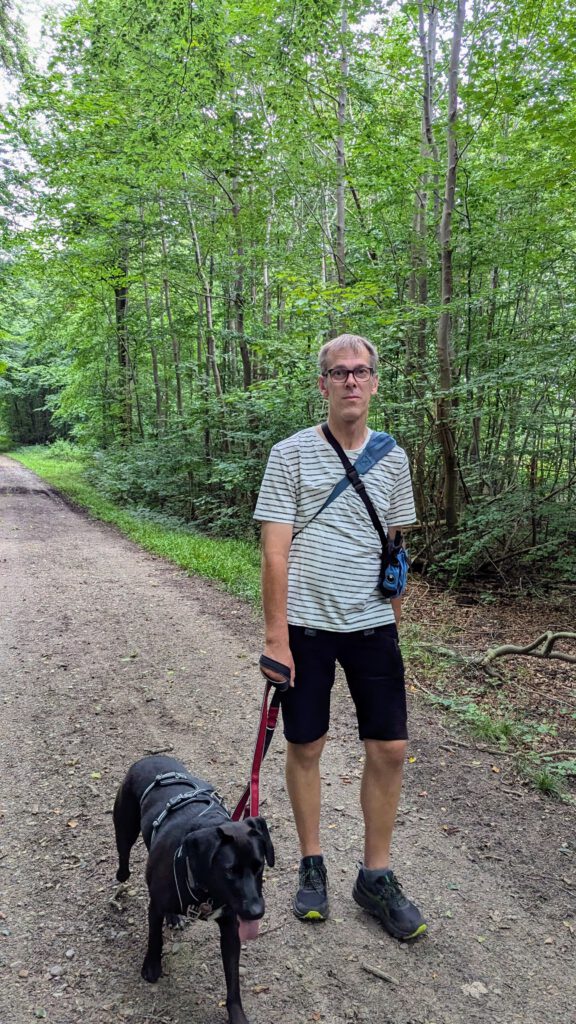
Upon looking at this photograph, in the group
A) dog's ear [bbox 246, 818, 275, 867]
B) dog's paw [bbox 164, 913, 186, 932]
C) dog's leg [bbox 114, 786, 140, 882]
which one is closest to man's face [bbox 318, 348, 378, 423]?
dog's ear [bbox 246, 818, 275, 867]

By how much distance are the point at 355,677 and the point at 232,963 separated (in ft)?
3.40

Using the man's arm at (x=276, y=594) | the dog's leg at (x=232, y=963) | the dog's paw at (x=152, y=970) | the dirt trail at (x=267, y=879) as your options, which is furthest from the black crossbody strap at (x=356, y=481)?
the dog's paw at (x=152, y=970)

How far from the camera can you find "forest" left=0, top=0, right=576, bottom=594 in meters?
7.21

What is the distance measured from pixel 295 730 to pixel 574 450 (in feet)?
21.2

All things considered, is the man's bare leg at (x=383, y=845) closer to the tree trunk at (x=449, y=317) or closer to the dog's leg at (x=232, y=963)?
the dog's leg at (x=232, y=963)

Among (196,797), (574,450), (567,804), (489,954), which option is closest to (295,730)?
(196,797)

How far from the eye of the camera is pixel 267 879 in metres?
2.72

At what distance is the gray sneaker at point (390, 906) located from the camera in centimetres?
238

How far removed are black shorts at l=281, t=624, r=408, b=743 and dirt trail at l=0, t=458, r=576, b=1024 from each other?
834 mm

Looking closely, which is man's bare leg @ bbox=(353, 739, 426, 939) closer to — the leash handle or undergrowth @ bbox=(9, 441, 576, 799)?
the leash handle

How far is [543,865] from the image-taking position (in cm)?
287

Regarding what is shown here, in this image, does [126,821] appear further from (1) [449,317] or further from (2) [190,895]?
(1) [449,317]

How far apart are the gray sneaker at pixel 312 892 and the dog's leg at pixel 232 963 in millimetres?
497

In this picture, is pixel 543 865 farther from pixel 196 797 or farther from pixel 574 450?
pixel 574 450
